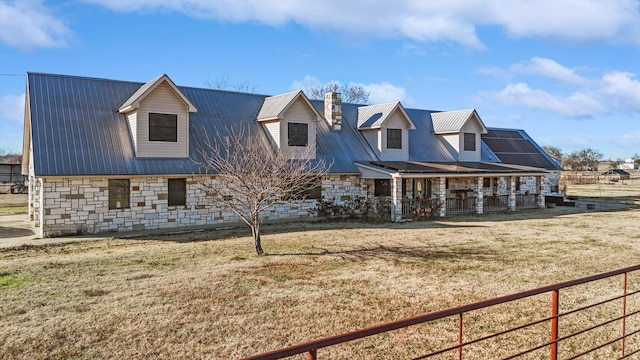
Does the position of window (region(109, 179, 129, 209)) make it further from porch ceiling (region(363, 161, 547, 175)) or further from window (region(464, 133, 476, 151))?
window (region(464, 133, 476, 151))

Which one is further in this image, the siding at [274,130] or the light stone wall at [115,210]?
the siding at [274,130]

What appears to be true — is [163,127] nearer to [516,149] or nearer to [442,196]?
[442,196]

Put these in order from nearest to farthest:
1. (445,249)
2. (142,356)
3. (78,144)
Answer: (142,356), (445,249), (78,144)

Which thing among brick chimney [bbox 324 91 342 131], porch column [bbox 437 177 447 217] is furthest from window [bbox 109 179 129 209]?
porch column [bbox 437 177 447 217]

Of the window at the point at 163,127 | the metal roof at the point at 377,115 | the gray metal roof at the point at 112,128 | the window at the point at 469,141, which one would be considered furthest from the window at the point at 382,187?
the window at the point at 163,127

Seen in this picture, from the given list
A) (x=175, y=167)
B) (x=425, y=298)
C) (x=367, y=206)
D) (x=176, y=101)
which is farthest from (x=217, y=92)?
(x=425, y=298)

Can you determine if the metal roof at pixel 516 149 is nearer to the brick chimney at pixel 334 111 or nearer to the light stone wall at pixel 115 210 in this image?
the brick chimney at pixel 334 111

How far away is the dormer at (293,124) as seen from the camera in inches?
851

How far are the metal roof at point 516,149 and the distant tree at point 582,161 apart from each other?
193 feet

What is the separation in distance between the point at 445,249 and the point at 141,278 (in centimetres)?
859

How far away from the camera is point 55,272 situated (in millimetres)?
11023

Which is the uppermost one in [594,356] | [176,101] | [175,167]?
[176,101]

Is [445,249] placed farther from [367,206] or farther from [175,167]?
[175,167]

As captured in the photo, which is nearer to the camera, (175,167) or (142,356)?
(142,356)
